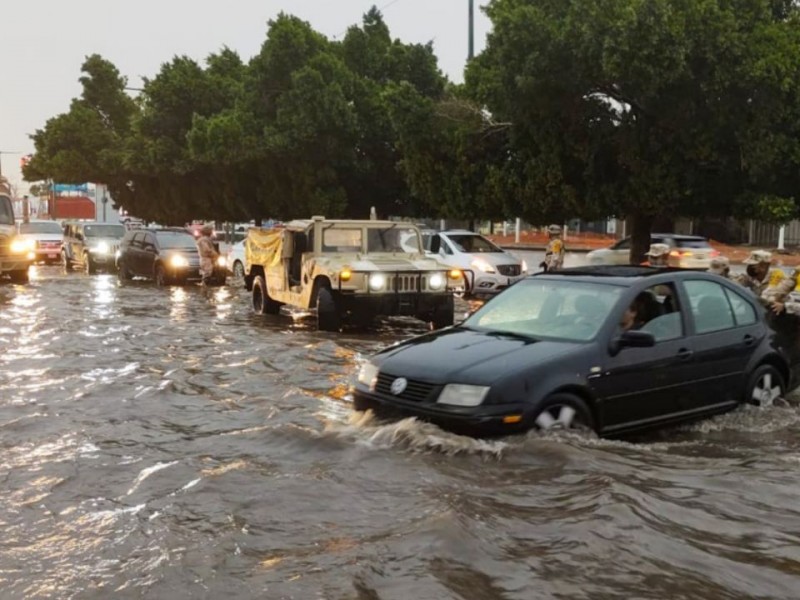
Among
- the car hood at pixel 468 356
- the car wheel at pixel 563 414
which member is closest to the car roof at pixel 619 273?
the car hood at pixel 468 356

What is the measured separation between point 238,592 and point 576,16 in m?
17.6

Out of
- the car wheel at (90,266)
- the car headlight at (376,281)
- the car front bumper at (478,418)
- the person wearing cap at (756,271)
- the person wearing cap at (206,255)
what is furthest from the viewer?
the car wheel at (90,266)

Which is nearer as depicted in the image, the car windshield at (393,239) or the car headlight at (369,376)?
the car headlight at (369,376)

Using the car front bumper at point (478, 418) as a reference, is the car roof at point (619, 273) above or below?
above

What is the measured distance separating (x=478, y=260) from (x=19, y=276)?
11957 millimetres

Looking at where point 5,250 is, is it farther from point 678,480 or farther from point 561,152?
point 678,480

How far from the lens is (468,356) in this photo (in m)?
6.42

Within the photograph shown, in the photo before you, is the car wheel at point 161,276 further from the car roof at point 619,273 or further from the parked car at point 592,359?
the car roof at point 619,273

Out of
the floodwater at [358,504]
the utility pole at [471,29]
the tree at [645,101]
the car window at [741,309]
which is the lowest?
the floodwater at [358,504]

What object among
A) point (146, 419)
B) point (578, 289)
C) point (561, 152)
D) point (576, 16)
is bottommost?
point (146, 419)

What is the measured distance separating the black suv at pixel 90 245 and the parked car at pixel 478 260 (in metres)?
12.5

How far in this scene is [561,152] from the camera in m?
21.8

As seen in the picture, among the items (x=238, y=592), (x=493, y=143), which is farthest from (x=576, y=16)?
(x=238, y=592)

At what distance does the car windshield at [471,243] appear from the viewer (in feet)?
69.1
